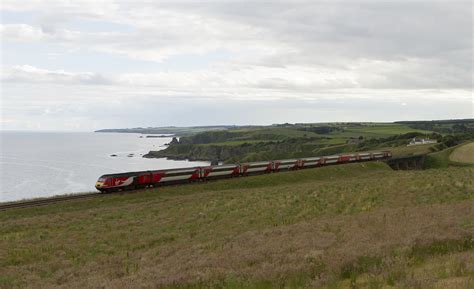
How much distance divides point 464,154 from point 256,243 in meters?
85.4

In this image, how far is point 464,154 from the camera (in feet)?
291

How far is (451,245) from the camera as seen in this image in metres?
12.5

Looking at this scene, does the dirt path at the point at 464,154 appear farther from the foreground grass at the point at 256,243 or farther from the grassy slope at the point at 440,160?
the foreground grass at the point at 256,243

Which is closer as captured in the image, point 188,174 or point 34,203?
point 34,203

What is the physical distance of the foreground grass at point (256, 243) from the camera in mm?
10234

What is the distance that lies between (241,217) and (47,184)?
292 ft

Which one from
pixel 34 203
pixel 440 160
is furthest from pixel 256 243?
pixel 440 160

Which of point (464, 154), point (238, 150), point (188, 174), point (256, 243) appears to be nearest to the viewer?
point (256, 243)

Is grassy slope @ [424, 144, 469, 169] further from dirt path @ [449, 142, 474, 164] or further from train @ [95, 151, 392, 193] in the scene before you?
train @ [95, 151, 392, 193]

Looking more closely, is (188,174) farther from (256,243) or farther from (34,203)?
(256,243)

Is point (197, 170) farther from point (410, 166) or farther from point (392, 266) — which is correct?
point (410, 166)

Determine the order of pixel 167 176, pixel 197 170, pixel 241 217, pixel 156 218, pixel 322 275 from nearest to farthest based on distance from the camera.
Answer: pixel 322 275
pixel 241 217
pixel 156 218
pixel 167 176
pixel 197 170

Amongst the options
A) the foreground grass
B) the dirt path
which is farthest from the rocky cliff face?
the foreground grass

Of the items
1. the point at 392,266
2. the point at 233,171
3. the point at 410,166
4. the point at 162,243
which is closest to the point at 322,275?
the point at 392,266
